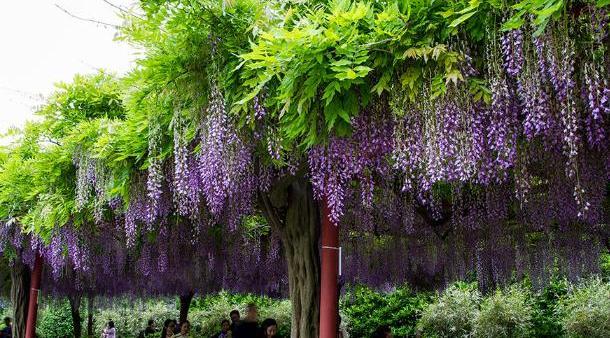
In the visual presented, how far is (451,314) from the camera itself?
43.5 feet

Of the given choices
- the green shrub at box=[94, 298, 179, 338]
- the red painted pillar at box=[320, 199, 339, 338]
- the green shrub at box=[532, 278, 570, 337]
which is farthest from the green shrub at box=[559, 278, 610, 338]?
the green shrub at box=[94, 298, 179, 338]

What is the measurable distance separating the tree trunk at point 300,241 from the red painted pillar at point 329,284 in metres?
0.39

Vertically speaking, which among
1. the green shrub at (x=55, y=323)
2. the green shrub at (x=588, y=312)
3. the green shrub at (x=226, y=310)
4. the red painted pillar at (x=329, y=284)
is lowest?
the green shrub at (x=55, y=323)

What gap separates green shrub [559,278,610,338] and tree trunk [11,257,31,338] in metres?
9.84

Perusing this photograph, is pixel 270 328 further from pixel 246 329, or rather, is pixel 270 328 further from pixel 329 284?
pixel 329 284

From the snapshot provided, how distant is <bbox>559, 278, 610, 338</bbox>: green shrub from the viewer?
Answer: 1128cm

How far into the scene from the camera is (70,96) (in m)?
6.67

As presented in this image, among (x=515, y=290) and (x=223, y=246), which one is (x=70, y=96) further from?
(x=515, y=290)

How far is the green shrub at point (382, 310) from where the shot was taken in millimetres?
14859

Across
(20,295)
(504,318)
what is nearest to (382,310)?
(504,318)

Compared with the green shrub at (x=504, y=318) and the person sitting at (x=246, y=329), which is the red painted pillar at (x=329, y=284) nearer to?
the person sitting at (x=246, y=329)

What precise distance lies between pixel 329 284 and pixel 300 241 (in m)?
0.66

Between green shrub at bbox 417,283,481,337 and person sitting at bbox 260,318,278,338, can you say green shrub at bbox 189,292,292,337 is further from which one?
person sitting at bbox 260,318,278,338

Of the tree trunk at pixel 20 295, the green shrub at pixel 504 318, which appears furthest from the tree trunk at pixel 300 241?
the green shrub at pixel 504 318
